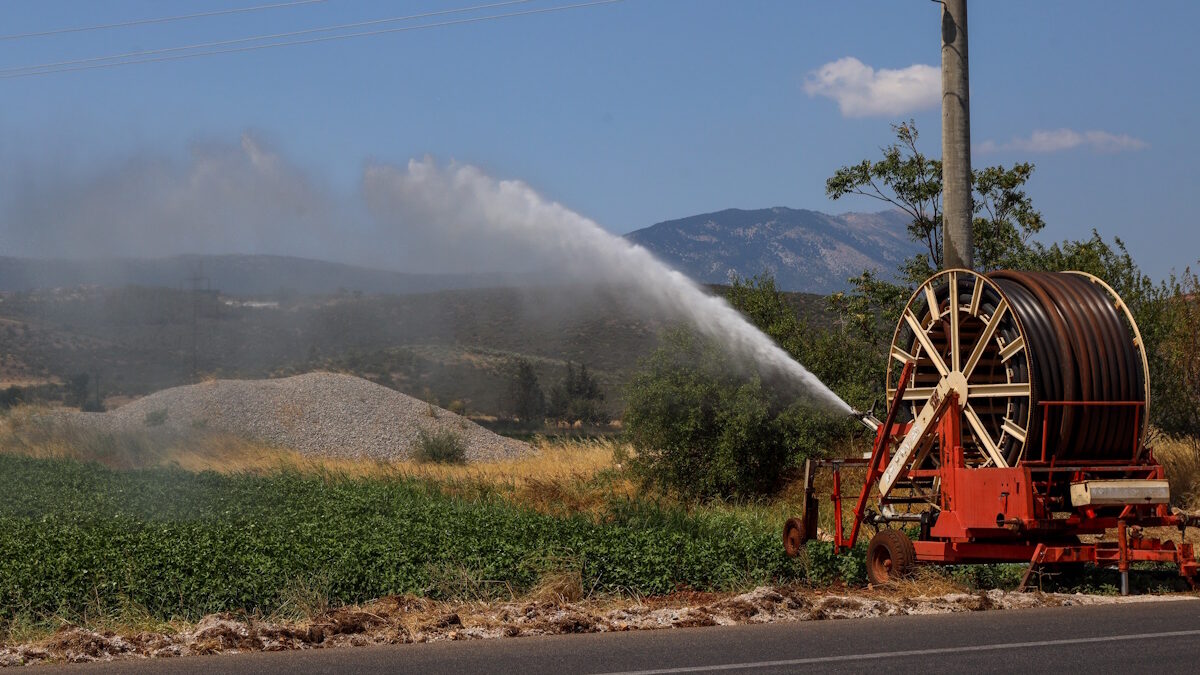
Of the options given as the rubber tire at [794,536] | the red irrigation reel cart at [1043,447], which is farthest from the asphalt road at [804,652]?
the rubber tire at [794,536]

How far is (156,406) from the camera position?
171ft

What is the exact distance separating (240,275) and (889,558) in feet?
427

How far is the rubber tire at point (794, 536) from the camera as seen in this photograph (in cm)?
1421

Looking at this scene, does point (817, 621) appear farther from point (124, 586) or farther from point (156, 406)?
point (156, 406)

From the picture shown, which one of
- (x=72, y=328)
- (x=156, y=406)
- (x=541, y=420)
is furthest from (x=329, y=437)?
(x=72, y=328)

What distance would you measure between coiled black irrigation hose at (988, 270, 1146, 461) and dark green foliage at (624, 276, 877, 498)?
10.8 m

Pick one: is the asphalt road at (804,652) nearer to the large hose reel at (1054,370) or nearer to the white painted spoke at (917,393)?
the large hose reel at (1054,370)

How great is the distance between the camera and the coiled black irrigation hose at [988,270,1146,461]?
40.9 feet

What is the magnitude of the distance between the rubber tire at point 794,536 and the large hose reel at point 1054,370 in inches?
81.2

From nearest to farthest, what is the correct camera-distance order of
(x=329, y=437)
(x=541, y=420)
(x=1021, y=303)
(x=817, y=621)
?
(x=817, y=621) < (x=1021, y=303) < (x=329, y=437) < (x=541, y=420)

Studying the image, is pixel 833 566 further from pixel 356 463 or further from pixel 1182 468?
pixel 356 463

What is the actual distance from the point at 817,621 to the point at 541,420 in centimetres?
6029

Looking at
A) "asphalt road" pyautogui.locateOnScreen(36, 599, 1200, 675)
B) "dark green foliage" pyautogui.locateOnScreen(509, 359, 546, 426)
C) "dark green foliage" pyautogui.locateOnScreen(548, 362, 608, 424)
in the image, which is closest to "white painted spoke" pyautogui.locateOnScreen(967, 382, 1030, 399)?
"asphalt road" pyautogui.locateOnScreen(36, 599, 1200, 675)

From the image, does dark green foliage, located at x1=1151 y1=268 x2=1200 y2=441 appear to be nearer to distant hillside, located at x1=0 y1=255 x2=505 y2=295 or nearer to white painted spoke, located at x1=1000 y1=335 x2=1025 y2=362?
white painted spoke, located at x1=1000 y1=335 x2=1025 y2=362
